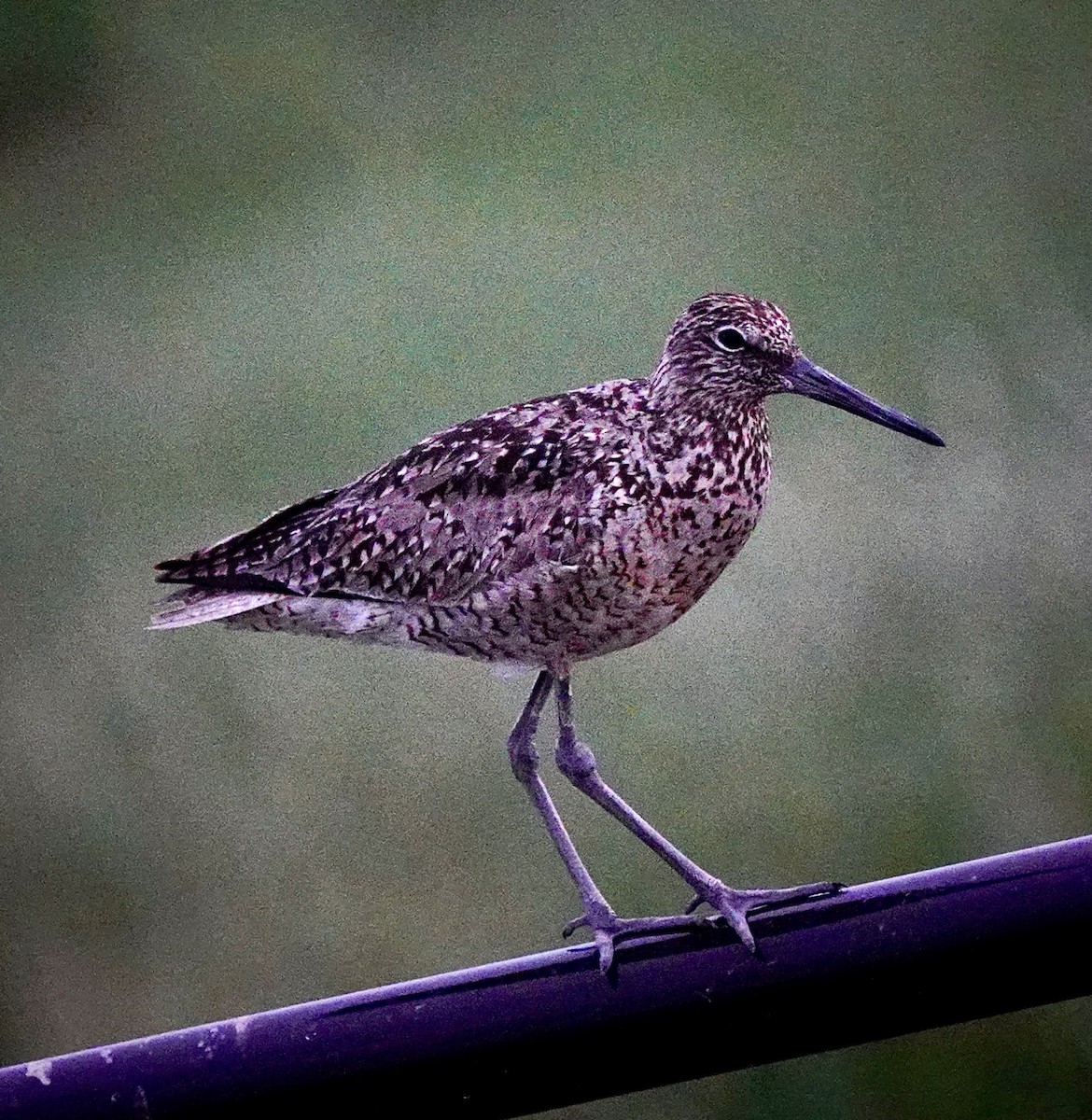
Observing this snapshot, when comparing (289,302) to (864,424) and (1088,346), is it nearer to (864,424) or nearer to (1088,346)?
(864,424)

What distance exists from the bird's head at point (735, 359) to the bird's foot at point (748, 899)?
49cm

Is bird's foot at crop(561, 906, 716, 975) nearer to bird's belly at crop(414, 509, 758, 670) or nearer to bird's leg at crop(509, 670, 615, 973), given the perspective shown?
bird's leg at crop(509, 670, 615, 973)

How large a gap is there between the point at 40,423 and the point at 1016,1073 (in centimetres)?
273

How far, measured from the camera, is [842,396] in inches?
74.0

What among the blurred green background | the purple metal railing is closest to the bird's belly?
the purple metal railing

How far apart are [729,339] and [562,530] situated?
27 centimetres

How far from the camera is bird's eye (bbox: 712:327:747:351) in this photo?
195 centimetres

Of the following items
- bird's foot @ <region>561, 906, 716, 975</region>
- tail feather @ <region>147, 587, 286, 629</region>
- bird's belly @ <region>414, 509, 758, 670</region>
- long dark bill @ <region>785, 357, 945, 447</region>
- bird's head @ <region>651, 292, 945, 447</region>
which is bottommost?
bird's foot @ <region>561, 906, 716, 975</region>

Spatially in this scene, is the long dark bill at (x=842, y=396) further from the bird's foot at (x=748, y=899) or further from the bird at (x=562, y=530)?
the bird's foot at (x=748, y=899)

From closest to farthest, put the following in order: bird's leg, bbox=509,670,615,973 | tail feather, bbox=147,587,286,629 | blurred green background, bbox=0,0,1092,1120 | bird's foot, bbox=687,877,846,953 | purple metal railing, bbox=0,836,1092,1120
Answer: purple metal railing, bbox=0,836,1092,1120, bird's foot, bbox=687,877,846,953, tail feather, bbox=147,587,286,629, bird's leg, bbox=509,670,615,973, blurred green background, bbox=0,0,1092,1120

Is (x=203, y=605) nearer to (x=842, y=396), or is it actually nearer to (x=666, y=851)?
(x=666, y=851)

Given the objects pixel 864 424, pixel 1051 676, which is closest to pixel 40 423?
pixel 864 424

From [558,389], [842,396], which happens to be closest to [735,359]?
[842,396]

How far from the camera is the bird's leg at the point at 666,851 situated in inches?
72.7
